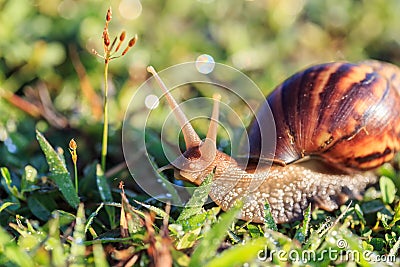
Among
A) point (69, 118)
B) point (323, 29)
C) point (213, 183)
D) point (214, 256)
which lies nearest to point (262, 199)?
point (213, 183)

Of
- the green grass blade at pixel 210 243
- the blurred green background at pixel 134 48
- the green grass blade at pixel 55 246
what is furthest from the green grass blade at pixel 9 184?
the green grass blade at pixel 210 243

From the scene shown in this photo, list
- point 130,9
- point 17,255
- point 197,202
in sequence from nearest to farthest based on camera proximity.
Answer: point 17,255, point 197,202, point 130,9

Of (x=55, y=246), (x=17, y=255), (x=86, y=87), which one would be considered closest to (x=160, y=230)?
(x=55, y=246)

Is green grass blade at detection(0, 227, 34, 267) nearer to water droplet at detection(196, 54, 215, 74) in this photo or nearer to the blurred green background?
the blurred green background

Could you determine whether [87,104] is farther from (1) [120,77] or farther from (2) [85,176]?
(2) [85,176]

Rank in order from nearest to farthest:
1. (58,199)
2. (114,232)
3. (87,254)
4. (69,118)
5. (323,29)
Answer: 1. (87,254)
2. (114,232)
3. (58,199)
4. (69,118)
5. (323,29)

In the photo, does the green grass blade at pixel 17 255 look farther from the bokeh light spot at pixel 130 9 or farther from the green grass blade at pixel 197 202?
the bokeh light spot at pixel 130 9

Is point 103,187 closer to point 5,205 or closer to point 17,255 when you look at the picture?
point 5,205
